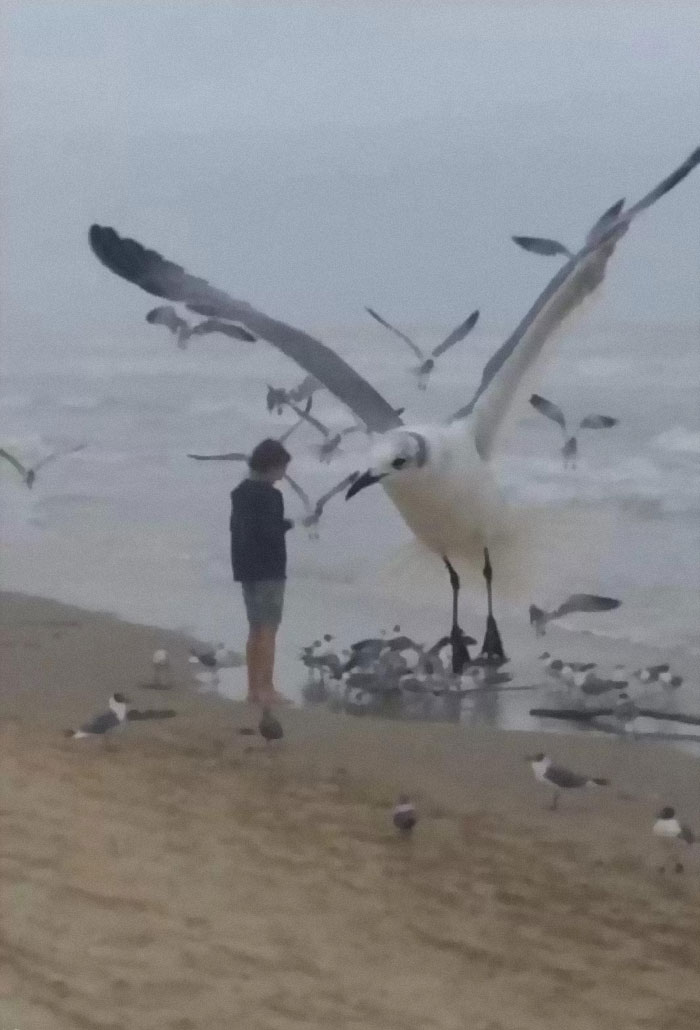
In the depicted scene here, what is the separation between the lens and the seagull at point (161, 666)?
1.37m

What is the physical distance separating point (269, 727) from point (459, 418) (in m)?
0.38

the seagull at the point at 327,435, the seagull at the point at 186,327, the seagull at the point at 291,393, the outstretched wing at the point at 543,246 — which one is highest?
the outstretched wing at the point at 543,246

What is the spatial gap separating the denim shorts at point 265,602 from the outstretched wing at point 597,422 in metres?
0.35

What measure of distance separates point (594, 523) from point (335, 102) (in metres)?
0.50

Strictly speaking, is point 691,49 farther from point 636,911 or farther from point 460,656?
point 636,911

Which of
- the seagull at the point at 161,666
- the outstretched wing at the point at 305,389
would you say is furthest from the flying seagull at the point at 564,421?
the seagull at the point at 161,666

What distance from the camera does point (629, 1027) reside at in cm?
109

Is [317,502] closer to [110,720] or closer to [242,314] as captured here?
[242,314]

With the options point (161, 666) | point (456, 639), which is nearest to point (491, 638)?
point (456, 639)

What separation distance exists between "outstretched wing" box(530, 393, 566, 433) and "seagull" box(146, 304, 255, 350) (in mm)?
298

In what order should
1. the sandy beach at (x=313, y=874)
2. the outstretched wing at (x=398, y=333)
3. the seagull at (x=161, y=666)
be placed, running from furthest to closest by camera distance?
the seagull at (x=161, y=666) < the outstretched wing at (x=398, y=333) < the sandy beach at (x=313, y=874)

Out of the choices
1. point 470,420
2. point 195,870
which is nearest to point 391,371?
point 470,420

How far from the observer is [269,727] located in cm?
132

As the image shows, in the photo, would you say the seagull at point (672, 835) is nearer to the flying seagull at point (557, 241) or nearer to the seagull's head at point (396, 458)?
the seagull's head at point (396, 458)
